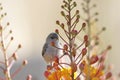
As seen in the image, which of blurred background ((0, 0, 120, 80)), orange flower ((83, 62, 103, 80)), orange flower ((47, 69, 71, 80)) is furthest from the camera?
blurred background ((0, 0, 120, 80))

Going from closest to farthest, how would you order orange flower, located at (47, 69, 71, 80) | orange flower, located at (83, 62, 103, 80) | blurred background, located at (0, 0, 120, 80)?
orange flower, located at (83, 62, 103, 80)
orange flower, located at (47, 69, 71, 80)
blurred background, located at (0, 0, 120, 80)

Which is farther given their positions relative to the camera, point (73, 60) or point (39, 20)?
point (39, 20)

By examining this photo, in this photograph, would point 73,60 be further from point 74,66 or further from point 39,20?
point 39,20

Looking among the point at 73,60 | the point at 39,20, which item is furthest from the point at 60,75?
the point at 39,20

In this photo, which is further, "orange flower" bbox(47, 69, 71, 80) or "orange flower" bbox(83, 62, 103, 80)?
"orange flower" bbox(47, 69, 71, 80)

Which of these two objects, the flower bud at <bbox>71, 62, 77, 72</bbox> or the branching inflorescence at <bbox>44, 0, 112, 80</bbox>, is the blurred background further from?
the flower bud at <bbox>71, 62, 77, 72</bbox>

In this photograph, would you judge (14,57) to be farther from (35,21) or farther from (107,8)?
(35,21)

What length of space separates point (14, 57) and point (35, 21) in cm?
870

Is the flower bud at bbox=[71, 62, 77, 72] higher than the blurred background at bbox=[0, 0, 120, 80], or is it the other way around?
the flower bud at bbox=[71, 62, 77, 72]

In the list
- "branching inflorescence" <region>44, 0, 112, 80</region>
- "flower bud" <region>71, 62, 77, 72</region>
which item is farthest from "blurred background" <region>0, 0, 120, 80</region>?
"flower bud" <region>71, 62, 77, 72</region>

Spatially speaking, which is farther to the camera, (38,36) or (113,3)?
(113,3)

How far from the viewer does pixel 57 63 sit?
2965 mm

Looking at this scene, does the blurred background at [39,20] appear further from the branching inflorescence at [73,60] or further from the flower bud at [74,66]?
the flower bud at [74,66]

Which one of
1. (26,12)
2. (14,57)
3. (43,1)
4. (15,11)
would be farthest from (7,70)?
(43,1)
